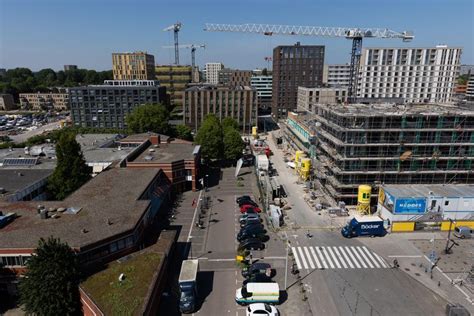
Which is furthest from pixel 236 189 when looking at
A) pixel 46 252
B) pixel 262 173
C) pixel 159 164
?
pixel 46 252

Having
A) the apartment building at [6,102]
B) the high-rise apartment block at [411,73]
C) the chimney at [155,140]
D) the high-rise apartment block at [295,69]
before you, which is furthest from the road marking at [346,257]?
the apartment building at [6,102]

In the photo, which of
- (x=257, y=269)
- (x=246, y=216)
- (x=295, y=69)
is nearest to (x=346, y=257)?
(x=257, y=269)

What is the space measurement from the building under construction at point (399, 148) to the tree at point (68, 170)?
41562 millimetres

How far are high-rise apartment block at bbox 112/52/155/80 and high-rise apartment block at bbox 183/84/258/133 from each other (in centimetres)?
6209

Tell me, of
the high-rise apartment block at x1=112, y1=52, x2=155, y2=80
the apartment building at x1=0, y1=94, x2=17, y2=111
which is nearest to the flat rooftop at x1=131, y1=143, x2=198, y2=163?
the high-rise apartment block at x1=112, y1=52, x2=155, y2=80

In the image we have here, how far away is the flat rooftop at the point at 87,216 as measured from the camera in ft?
103

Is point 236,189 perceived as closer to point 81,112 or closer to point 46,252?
point 46,252

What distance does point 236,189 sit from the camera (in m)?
64.0

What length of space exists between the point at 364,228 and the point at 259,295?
21020 millimetres

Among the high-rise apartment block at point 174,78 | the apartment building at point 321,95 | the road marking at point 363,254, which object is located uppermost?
the high-rise apartment block at point 174,78

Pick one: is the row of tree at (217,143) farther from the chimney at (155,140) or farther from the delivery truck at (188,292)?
the delivery truck at (188,292)

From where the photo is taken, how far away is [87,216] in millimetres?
36094

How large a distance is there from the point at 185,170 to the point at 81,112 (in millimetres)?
72722

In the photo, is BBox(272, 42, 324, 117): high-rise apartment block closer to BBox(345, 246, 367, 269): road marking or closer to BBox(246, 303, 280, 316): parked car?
BBox(345, 246, 367, 269): road marking
